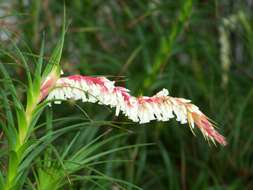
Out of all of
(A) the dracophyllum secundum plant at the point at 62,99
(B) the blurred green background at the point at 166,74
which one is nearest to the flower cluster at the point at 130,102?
(A) the dracophyllum secundum plant at the point at 62,99

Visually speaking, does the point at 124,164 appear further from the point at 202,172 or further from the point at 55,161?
the point at 55,161

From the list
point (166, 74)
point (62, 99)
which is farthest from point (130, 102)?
point (166, 74)

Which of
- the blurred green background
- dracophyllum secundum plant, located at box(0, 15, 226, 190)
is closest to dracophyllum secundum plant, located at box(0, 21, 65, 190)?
dracophyllum secundum plant, located at box(0, 15, 226, 190)

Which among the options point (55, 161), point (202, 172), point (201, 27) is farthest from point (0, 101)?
point (201, 27)

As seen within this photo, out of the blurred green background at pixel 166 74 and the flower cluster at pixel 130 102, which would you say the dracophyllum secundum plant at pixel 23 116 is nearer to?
the flower cluster at pixel 130 102

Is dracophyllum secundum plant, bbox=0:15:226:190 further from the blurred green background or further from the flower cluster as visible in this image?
the blurred green background

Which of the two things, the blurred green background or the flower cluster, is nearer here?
the flower cluster
